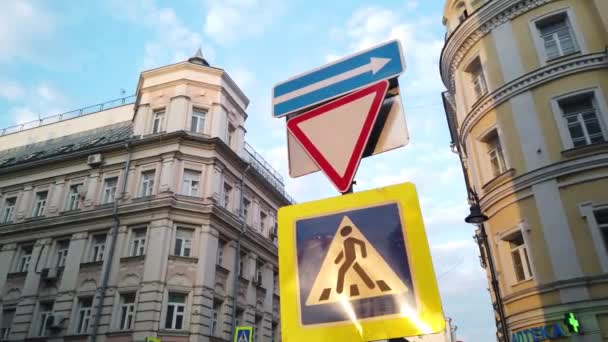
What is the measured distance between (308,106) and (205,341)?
17.6m

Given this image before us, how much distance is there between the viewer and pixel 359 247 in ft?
6.93

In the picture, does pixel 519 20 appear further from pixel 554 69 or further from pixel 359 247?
pixel 359 247

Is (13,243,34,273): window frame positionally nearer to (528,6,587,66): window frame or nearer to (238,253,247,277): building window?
(238,253,247,277): building window

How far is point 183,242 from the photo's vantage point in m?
19.8

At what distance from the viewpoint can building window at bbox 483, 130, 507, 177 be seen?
46.1 feet

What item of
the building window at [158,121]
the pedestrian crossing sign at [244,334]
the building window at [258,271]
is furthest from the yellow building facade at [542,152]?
the building window at [158,121]

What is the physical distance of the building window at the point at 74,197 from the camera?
73.2ft

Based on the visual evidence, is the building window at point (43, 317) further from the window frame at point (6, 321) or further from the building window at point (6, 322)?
the building window at point (6, 322)

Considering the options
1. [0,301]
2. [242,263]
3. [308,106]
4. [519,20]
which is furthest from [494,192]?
[0,301]

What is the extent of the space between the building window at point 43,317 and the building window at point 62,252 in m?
1.90

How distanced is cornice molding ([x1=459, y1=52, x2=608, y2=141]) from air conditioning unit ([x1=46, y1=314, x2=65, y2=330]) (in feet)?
62.6

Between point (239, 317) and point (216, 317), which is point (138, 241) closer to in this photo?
point (216, 317)

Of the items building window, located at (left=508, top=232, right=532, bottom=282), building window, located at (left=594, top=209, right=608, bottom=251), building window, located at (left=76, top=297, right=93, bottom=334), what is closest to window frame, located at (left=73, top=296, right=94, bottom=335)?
building window, located at (left=76, top=297, right=93, bottom=334)

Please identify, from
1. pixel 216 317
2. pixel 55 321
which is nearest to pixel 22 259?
pixel 55 321
